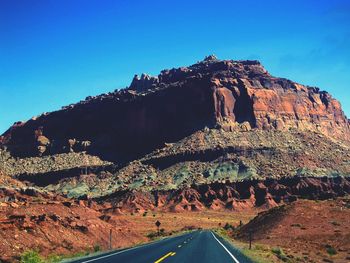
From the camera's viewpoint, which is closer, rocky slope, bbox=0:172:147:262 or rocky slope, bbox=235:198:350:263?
rocky slope, bbox=0:172:147:262

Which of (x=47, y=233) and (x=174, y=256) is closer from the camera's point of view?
(x=174, y=256)

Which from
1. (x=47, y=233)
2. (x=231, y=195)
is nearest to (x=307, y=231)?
(x=47, y=233)

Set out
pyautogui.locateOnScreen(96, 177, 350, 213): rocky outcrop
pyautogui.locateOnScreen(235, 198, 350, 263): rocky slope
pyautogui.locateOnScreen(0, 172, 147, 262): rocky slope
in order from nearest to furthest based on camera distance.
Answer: pyautogui.locateOnScreen(0, 172, 147, 262): rocky slope → pyautogui.locateOnScreen(235, 198, 350, 263): rocky slope → pyautogui.locateOnScreen(96, 177, 350, 213): rocky outcrop

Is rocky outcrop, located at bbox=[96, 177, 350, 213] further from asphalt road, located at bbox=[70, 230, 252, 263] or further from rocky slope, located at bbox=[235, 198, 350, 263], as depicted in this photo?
asphalt road, located at bbox=[70, 230, 252, 263]

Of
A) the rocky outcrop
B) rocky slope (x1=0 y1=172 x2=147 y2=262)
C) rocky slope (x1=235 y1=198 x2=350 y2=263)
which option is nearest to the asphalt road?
rocky slope (x1=235 y1=198 x2=350 y2=263)

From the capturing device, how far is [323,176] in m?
141

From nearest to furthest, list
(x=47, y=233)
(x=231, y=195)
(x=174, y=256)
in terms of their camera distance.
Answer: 1. (x=174, y=256)
2. (x=47, y=233)
3. (x=231, y=195)

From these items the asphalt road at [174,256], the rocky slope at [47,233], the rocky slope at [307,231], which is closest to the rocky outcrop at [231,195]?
the rocky slope at [307,231]

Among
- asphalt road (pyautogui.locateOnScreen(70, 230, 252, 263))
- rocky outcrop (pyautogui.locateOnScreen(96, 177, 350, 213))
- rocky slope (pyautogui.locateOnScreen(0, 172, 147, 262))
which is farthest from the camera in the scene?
rocky outcrop (pyautogui.locateOnScreen(96, 177, 350, 213))

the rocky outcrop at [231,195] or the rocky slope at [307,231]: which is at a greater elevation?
the rocky outcrop at [231,195]

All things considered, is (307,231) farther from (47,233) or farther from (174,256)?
(174,256)

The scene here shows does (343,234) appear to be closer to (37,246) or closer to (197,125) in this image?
(37,246)

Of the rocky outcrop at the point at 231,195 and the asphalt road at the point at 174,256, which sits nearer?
the asphalt road at the point at 174,256

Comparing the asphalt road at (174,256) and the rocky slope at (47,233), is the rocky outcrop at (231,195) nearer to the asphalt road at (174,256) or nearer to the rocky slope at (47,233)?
the rocky slope at (47,233)
